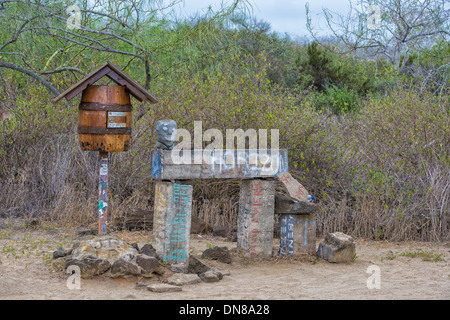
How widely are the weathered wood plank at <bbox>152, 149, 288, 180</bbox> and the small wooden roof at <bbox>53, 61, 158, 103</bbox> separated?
75 centimetres

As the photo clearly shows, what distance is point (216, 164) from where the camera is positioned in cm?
650

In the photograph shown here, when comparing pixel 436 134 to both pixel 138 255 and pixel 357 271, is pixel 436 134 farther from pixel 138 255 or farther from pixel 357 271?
pixel 138 255

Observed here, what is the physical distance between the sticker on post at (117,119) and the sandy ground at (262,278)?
5.63ft

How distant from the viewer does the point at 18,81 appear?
37.6 feet

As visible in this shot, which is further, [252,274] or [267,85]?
[267,85]

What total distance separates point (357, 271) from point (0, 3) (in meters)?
7.00

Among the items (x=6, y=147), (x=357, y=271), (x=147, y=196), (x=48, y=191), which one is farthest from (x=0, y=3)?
(x=357, y=271)

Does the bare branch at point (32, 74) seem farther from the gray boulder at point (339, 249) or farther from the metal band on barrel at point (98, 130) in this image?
the gray boulder at point (339, 249)

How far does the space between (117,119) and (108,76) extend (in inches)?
20.4
